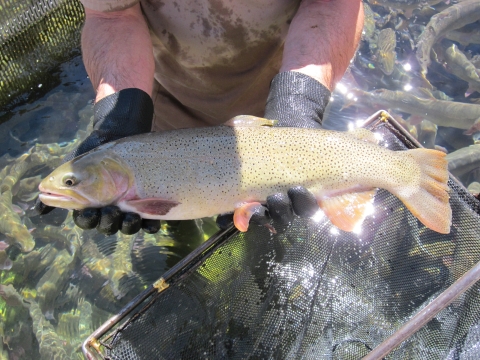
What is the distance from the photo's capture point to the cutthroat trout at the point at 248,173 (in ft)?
8.38

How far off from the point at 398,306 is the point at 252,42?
2.35 metres

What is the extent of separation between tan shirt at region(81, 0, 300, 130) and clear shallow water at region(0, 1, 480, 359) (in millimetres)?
1505

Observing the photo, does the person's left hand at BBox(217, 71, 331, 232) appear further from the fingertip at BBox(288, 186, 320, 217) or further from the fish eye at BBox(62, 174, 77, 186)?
the fish eye at BBox(62, 174, 77, 186)

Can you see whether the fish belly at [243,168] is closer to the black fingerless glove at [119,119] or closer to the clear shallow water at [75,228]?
the black fingerless glove at [119,119]

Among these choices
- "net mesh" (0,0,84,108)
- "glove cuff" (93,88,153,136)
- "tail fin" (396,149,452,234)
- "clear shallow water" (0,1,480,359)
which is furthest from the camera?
"net mesh" (0,0,84,108)

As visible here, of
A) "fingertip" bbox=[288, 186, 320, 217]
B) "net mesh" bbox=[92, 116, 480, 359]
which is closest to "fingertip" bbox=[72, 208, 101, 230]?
"net mesh" bbox=[92, 116, 480, 359]

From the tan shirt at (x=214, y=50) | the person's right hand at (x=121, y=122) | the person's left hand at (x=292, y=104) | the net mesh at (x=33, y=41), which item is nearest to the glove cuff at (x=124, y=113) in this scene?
the person's right hand at (x=121, y=122)

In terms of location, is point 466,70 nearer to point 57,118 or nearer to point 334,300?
point 334,300

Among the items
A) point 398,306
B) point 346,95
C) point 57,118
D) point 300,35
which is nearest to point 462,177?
point 346,95

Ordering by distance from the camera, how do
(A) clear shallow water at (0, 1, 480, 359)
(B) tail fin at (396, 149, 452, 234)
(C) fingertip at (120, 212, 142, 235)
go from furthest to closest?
(A) clear shallow water at (0, 1, 480, 359), (B) tail fin at (396, 149, 452, 234), (C) fingertip at (120, 212, 142, 235)

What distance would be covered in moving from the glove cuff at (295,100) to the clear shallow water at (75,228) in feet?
6.94

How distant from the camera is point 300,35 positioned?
2.97 m

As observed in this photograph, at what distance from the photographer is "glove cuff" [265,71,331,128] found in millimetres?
2762

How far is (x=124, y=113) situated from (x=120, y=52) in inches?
22.2
